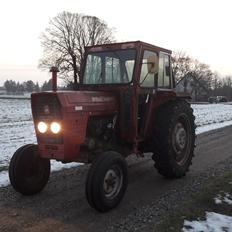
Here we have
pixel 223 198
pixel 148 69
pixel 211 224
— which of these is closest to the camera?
pixel 211 224

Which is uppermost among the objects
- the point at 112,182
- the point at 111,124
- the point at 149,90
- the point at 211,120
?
the point at 149,90

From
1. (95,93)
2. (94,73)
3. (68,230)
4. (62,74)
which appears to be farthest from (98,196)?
(62,74)

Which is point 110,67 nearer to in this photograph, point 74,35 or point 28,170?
point 28,170

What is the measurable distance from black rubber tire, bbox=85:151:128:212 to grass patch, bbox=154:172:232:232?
2.87 feet

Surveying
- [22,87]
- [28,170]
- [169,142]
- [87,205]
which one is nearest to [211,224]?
[87,205]

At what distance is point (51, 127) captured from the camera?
21.3 feet

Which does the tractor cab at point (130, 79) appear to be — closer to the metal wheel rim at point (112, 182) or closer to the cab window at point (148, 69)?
the cab window at point (148, 69)

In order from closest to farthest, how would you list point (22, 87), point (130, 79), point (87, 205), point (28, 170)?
1. point (87, 205)
2. point (28, 170)
3. point (130, 79)
4. point (22, 87)

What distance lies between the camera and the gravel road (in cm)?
568

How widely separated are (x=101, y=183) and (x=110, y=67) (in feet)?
8.42

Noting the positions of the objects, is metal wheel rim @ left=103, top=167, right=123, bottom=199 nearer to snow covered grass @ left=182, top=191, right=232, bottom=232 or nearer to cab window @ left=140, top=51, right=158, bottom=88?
snow covered grass @ left=182, top=191, right=232, bottom=232

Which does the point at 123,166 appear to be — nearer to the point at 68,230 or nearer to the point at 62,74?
the point at 68,230

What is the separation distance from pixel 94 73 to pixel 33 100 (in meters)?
1.70

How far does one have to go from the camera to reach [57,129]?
6.42 m
